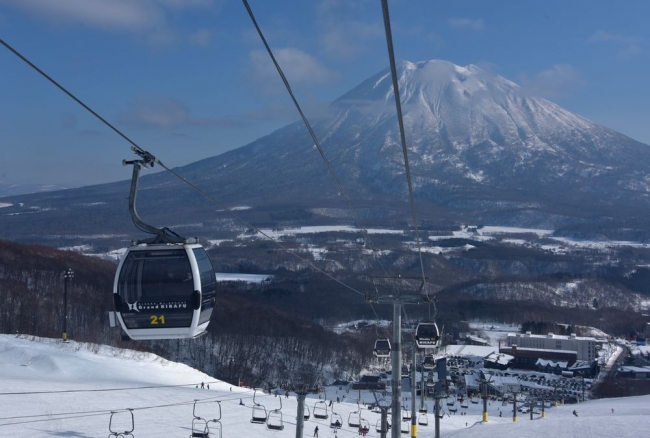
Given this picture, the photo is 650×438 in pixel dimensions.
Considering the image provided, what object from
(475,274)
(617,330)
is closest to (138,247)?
(617,330)

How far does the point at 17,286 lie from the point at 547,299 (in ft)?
200

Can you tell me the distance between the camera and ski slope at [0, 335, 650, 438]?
63.0 feet

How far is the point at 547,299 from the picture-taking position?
300ft

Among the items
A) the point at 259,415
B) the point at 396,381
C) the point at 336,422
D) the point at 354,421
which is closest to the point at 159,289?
the point at 396,381

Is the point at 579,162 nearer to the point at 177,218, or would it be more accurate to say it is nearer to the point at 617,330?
the point at 177,218

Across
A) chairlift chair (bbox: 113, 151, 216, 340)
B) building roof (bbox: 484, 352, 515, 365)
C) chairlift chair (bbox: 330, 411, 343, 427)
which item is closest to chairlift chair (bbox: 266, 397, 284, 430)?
chairlift chair (bbox: 330, 411, 343, 427)

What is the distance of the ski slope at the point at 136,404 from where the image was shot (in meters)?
19.2

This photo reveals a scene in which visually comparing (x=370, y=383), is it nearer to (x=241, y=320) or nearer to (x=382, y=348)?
(x=241, y=320)

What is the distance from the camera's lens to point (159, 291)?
8.48 meters

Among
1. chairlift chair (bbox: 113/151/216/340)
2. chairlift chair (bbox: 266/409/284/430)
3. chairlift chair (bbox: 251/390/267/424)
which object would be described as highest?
chairlift chair (bbox: 113/151/216/340)

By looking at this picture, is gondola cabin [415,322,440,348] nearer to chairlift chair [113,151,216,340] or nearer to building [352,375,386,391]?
chairlift chair [113,151,216,340]

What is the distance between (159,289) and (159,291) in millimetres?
27

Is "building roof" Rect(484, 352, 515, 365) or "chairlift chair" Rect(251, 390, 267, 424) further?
"building roof" Rect(484, 352, 515, 365)

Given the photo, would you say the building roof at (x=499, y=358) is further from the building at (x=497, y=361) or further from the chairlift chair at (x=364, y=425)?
the chairlift chair at (x=364, y=425)
